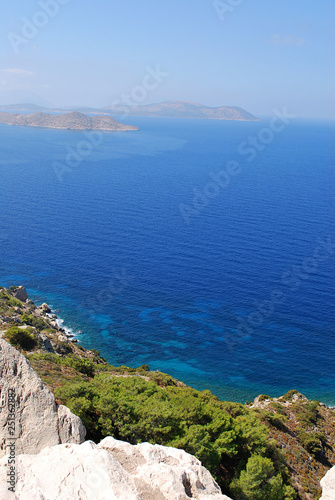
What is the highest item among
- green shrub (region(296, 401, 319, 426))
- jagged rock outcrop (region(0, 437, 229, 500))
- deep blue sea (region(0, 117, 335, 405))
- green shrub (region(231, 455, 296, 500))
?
deep blue sea (region(0, 117, 335, 405))

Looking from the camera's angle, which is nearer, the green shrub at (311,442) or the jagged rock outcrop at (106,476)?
the jagged rock outcrop at (106,476)

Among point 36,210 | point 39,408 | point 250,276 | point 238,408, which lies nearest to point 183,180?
point 36,210

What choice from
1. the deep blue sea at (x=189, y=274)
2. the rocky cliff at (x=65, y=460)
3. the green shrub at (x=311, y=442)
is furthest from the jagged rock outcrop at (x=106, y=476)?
the deep blue sea at (x=189, y=274)

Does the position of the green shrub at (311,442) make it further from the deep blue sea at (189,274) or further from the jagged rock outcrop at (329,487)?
the deep blue sea at (189,274)

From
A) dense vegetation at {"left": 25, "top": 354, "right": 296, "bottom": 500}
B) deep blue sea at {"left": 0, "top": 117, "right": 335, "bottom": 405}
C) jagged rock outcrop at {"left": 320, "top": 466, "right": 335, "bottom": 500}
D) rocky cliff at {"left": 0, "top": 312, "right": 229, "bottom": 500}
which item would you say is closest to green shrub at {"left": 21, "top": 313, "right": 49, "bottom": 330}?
deep blue sea at {"left": 0, "top": 117, "right": 335, "bottom": 405}

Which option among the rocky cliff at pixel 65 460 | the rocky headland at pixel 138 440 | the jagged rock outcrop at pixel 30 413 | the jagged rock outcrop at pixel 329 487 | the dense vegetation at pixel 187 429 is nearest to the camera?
the rocky cliff at pixel 65 460

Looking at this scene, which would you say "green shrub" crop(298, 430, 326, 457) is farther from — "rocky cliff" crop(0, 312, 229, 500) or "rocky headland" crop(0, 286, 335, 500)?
"rocky cliff" crop(0, 312, 229, 500)
